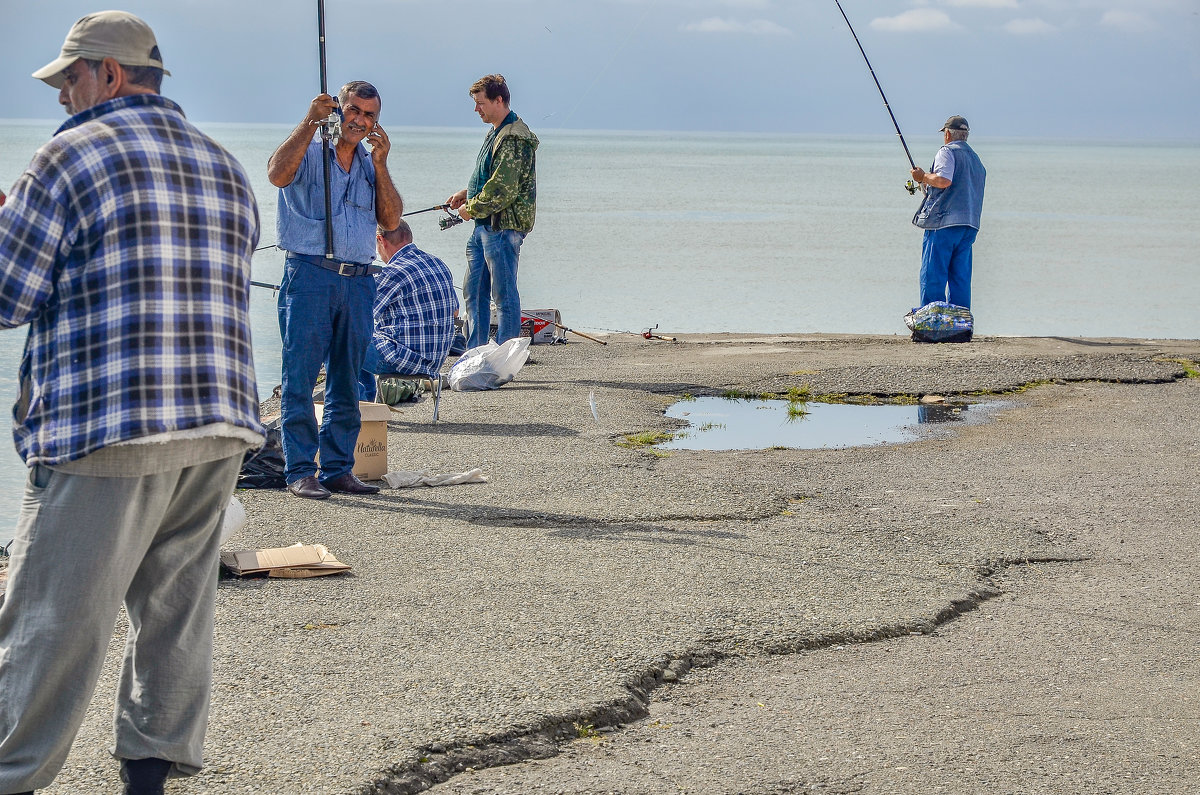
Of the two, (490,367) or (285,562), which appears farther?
(490,367)

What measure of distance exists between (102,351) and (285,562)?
235cm

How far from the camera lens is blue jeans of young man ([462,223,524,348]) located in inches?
380

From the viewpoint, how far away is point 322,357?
19.8ft

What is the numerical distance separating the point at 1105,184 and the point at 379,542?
74.0 m

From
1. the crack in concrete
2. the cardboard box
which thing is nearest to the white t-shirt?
the cardboard box

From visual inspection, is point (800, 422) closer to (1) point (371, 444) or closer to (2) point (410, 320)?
(2) point (410, 320)

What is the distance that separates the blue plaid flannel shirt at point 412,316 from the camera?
816 cm


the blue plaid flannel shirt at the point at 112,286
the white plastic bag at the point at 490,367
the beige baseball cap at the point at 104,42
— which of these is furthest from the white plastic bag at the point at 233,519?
the white plastic bag at the point at 490,367

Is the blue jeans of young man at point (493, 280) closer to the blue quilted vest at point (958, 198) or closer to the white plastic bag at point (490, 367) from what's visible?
the white plastic bag at point (490, 367)

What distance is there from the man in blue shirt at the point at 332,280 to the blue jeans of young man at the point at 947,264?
6.96 meters

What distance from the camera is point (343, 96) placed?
6.05m

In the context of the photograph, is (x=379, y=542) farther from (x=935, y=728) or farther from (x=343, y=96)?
(x=935, y=728)

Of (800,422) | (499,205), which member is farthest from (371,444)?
(499,205)

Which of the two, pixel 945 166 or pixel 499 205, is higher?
pixel 945 166
